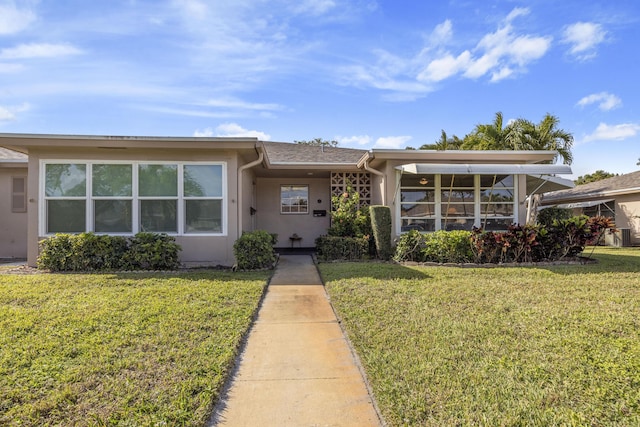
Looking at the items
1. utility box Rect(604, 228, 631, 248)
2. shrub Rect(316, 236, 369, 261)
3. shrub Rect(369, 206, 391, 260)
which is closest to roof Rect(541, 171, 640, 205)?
utility box Rect(604, 228, 631, 248)

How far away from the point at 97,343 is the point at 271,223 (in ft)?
31.3

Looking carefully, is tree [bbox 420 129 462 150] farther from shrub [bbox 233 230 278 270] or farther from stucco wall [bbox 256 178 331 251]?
shrub [bbox 233 230 278 270]

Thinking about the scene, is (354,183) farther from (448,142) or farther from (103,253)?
(448,142)

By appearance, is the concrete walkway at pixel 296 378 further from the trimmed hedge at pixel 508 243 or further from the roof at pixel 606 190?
the roof at pixel 606 190

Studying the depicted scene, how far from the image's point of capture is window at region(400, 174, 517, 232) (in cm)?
1025

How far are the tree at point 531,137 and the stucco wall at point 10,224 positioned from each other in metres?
18.7

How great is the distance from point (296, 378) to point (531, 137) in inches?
691

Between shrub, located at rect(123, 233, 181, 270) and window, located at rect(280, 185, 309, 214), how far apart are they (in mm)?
5685

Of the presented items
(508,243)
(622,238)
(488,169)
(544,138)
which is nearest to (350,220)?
(488,169)

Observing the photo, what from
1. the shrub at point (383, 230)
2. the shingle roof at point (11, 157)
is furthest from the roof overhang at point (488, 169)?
the shingle roof at point (11, 157)

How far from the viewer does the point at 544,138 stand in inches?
637

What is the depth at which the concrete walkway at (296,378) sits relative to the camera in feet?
8.36

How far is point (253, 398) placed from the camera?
280 centimetres

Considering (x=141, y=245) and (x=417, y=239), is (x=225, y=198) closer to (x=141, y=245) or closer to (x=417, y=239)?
(x=141, y=245)
